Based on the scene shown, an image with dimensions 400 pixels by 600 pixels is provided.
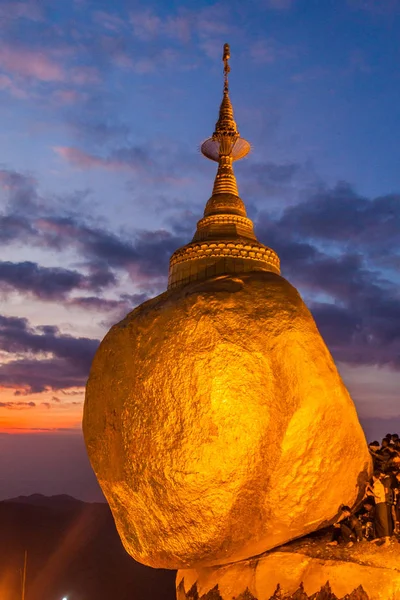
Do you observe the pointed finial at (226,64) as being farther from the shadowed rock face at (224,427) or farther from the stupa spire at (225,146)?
the shadowed rock face at (224,427)

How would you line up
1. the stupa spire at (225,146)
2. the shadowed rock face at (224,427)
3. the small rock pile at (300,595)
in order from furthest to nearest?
the stupa spire at (225,146)
the shadowed rock face at (224,427)
the small rock pile at (300,595)

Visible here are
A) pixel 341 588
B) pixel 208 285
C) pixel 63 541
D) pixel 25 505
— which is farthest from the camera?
pixel 25 505

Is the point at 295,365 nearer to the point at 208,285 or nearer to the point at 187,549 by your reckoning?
the point at 208,285

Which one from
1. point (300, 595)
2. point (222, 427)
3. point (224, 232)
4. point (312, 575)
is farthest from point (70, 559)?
point (222, 427)

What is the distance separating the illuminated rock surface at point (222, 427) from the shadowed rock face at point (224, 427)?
0.02 m

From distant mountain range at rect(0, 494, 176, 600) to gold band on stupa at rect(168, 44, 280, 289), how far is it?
21.7 m

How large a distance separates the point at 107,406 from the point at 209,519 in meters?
2.51

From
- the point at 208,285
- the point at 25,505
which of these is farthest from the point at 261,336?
the point at 25,505

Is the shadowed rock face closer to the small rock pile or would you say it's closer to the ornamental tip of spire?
the small rock pile

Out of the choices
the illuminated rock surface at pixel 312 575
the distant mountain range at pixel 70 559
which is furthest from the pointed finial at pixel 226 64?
the distant mountain range at pixel 70 559

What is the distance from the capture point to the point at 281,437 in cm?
876

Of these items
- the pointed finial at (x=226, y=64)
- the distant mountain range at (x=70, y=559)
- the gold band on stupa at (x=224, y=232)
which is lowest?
the distant mountain range at (x=70, y=559)

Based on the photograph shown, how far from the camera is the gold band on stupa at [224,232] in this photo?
501 inches

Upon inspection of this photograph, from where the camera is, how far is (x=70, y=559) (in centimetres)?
3359
